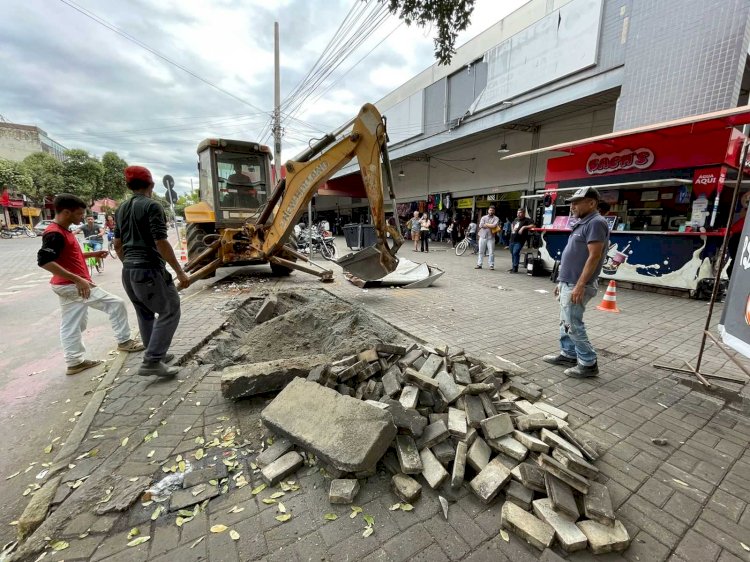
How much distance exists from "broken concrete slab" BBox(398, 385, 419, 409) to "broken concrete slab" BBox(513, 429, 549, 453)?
74 centimetres

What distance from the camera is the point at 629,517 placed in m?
1.91

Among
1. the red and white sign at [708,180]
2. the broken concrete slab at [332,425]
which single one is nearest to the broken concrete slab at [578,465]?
the broken concrete slab at [332,425]

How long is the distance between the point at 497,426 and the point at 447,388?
1.68 ft

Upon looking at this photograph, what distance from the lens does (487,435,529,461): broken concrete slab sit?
219cm

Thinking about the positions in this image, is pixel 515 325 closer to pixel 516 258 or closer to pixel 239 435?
pixel 239 435

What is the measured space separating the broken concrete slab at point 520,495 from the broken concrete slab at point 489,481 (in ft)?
0.15

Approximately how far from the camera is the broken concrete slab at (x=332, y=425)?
2.12 meters

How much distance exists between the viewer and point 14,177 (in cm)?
2780

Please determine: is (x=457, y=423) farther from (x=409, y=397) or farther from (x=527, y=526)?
(x=527, y=526)

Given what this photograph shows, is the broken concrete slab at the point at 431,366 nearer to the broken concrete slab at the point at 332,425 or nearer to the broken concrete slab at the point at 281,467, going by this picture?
the broken concrete slab at the point at 332,425

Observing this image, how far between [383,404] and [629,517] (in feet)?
5.20

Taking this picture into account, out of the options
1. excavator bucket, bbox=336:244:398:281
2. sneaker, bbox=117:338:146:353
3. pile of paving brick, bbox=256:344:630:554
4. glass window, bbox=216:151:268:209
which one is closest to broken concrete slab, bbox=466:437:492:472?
pile of paving brick, bbox=256:344:630:554

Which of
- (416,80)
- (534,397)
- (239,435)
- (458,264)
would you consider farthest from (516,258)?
(416,80)

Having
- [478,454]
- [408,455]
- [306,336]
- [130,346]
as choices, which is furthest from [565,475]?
[130,346]
